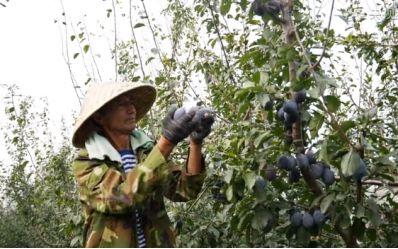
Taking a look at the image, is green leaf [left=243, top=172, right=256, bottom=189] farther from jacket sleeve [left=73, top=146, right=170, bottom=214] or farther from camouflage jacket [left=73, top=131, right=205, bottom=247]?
jacket sleeve [left=73, top=146, right=170, bottom=214]

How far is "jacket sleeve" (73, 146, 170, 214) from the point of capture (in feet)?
4.15

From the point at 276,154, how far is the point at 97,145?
0.49 meters

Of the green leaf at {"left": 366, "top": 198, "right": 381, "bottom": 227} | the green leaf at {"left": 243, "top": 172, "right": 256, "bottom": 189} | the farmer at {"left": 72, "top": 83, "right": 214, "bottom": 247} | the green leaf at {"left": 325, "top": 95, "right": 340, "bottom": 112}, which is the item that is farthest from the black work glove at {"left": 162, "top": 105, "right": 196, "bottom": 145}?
the green leaf at {"left": 366, "top": 198, "right": 381, "bottom": 227}

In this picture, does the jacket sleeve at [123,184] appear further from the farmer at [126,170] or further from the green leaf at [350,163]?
the green leaf at [350,163]

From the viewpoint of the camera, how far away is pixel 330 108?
1474 millimetres

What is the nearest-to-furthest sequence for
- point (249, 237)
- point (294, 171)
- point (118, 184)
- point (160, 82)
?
point (118, 184), point (294, 171), point (249, 237), point (160, 82)

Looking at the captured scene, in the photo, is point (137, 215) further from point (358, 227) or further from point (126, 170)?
point (358, 227)

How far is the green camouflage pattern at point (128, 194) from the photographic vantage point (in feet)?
4.17

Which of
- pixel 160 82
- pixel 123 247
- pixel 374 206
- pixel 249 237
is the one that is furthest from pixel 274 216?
pixel 160 82

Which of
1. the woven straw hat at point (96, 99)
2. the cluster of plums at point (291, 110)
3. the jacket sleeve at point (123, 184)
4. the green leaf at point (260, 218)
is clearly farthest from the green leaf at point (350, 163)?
the woven straw hat at point (96, 99)

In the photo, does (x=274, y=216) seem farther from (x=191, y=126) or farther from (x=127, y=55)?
(x=127, y=55)

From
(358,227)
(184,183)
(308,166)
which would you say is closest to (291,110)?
(308,166)

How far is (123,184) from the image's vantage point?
4.22ft

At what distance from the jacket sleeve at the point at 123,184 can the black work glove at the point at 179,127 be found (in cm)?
4
